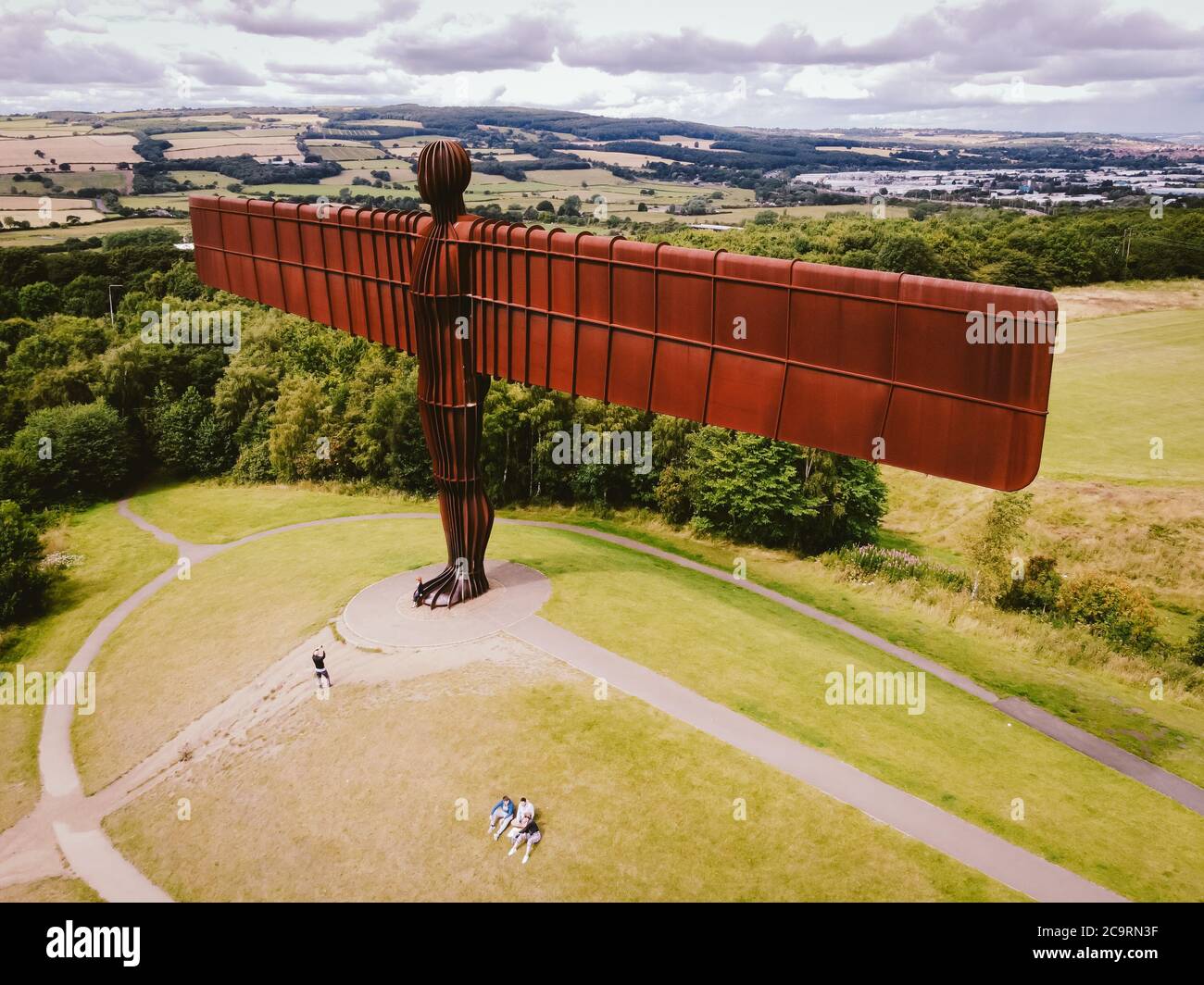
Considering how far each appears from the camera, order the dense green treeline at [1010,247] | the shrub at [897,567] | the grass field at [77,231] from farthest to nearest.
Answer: the grass field at [77,231]
the dense green treeline at [1010,247]
the shrub at [897,567]

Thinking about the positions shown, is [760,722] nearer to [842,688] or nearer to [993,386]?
[842,688]

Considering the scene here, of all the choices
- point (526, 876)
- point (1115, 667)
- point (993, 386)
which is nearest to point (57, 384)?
point (526, 876)

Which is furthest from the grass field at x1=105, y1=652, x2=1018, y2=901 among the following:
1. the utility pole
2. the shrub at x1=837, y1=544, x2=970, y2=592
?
the utility pole

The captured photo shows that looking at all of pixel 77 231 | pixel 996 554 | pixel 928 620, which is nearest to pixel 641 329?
pixel 928 620

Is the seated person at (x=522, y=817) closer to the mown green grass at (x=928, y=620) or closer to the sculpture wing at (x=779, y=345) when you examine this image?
the sculpture wing at (x=779, y=345)

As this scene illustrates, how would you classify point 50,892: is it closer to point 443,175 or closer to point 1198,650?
point 443,175

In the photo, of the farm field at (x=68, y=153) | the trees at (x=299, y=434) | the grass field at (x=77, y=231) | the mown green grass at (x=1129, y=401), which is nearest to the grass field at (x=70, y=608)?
the trees at (x=299, y=434)
